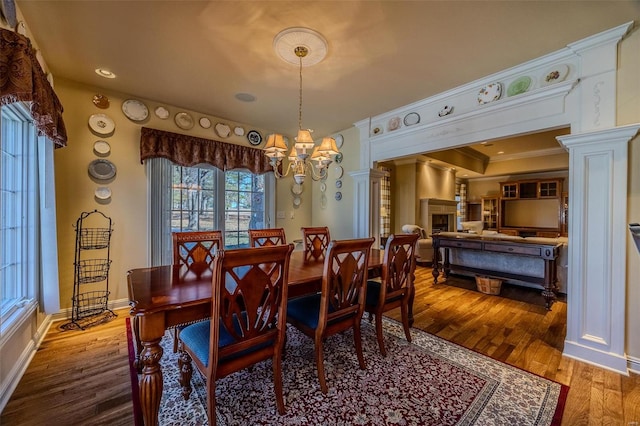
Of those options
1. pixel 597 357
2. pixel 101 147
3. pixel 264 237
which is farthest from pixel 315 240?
pixel 101 147

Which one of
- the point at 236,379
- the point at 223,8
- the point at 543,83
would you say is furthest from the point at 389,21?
the point at 236,379

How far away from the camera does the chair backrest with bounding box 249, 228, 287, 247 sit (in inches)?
112

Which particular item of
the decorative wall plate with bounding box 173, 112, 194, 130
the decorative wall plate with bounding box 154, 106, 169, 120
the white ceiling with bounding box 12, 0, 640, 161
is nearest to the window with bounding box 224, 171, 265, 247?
the decorative wall plate with bounding box 173, 112, 194, 130

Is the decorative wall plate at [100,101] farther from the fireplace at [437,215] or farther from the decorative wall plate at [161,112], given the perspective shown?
the fireplace at [437,215]

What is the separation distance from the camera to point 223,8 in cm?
182

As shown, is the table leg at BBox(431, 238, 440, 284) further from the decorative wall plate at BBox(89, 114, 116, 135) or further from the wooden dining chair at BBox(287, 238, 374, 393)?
the decorative wall plate at BBox(89, 114, 116, 135)

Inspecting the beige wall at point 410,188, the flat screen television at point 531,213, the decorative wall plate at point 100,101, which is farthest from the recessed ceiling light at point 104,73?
the flat screen television at point 531,213

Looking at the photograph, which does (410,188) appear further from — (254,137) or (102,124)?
(102,124)

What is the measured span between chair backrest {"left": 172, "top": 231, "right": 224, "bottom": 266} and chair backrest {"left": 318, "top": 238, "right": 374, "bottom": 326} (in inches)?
48.5

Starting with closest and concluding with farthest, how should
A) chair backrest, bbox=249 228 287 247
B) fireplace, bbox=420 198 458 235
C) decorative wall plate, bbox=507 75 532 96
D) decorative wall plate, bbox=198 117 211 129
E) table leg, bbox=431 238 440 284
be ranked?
decorative wall plate, bbox=507 75 532 96 → chair backrest, bbox=249 228 287 247 → decorative wall plate, bbox=198 117 211 129 → table leg, bbox=431 238 440 284 → fireplace, bbox=420 198 458 235

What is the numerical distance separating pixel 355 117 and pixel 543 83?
2.17m

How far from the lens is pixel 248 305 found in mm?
1418

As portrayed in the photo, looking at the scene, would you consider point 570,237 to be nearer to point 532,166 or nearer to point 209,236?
point 209,236

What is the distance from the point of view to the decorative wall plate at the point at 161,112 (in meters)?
3.43
